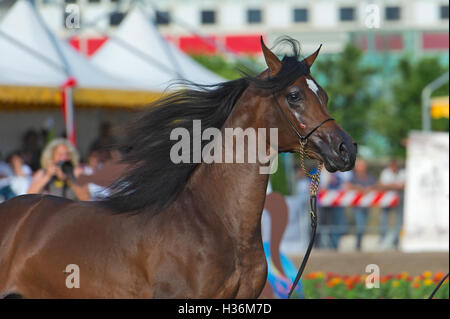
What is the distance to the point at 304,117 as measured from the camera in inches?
178

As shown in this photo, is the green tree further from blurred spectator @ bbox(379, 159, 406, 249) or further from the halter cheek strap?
the halter cheek strap

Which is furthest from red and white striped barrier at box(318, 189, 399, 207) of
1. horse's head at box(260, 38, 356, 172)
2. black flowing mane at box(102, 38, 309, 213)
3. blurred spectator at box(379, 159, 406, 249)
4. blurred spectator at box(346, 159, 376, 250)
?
horse's head at box(260, 38, 356, 172)

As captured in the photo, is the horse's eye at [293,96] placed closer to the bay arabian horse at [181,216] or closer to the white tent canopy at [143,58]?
the bay arabian horse at [181,216]

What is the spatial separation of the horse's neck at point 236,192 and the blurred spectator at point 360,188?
1066cm

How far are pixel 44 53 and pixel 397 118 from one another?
2954 cm

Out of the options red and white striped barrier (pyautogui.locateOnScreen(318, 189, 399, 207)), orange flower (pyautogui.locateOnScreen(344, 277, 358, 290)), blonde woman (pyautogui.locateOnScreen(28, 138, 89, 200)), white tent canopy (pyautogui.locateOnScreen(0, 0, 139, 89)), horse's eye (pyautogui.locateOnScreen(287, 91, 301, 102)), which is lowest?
red and white striped barrier (pyautogui.locateOnScreen(318, 189, 399, 207))

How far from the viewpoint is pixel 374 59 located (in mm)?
53781

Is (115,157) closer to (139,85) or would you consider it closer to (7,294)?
(7,294)

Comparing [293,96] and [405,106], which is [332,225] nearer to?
[293,96]

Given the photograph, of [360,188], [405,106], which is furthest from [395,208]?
[405,106]

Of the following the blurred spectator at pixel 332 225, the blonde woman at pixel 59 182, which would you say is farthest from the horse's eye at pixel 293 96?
the blurred spectator at pixel 332 225

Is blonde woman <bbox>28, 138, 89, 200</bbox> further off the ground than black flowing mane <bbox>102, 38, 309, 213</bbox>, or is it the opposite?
black flowing mane <bbox>102, 38, 309, 213</bbox>

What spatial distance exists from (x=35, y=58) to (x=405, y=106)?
30.1 m

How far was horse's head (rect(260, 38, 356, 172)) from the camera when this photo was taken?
14.4 feet
